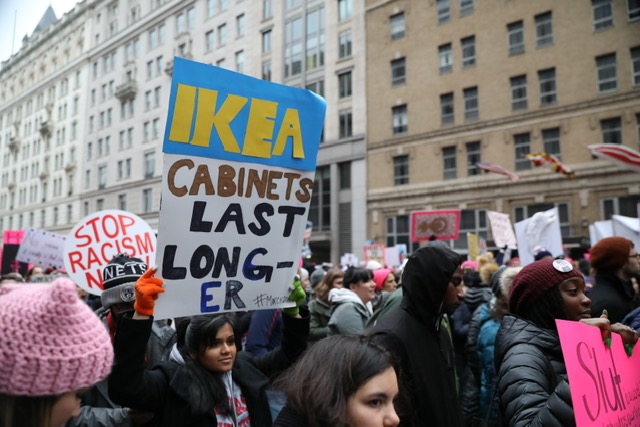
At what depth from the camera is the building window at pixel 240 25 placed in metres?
36.0

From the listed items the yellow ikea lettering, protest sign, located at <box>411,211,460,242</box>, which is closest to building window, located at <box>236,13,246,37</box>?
protest sign, located at <box>411,211,460,242</box>

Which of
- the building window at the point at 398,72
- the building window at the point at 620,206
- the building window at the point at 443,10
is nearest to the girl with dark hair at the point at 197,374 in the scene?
the building window at the point at 620,206

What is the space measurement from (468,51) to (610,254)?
2340 cm

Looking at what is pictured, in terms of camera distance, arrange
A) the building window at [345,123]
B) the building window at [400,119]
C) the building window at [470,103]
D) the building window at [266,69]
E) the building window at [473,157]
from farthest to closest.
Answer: the building window at [266,69] → the building window at [345,123] → the building window at [400,119] → the building window at [470,103] → the building window at [473,157]

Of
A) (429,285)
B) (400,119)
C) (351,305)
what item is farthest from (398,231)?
(429,285)

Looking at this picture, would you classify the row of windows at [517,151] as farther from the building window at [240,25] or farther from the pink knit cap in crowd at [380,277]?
the building window at [240,25]

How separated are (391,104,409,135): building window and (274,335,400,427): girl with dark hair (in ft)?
86.5

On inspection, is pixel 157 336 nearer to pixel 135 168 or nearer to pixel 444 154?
pixel 444 154

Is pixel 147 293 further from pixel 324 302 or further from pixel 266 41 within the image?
pixel 266 41

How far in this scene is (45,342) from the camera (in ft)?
4.43

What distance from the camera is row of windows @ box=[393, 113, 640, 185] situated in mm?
21344

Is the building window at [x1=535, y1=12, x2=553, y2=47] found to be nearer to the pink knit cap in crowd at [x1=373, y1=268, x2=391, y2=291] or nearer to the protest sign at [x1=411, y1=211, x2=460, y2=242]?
the protest sign at [x1=411, y1=211, x2=460, y2=242]

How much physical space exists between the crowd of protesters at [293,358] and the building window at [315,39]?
29.1 metres

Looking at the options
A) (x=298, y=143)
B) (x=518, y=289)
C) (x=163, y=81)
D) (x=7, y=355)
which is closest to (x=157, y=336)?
(x=298, y=143)
